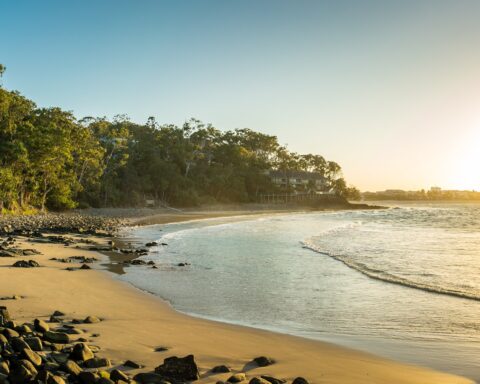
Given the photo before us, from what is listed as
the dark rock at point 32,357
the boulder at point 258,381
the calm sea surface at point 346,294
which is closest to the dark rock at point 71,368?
the dark rock at point 32,357

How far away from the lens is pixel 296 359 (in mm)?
7066

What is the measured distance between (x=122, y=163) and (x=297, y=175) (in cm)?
7286

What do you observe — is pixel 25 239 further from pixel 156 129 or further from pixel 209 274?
pixel 156 129

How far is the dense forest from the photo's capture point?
41344 millimetres

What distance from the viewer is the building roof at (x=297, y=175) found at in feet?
411

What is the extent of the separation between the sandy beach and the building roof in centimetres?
11152

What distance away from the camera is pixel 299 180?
131500 mm

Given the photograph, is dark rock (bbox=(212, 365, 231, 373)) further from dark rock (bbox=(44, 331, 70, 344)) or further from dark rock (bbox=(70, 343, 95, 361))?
dark rock (bbox=(44, 331, 70, 344))

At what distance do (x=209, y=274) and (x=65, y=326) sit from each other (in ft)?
27.1

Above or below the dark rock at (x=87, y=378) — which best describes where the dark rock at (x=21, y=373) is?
above

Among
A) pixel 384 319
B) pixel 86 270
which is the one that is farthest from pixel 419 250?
pixel 86 270

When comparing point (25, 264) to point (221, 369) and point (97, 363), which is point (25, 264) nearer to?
point (97, 363)

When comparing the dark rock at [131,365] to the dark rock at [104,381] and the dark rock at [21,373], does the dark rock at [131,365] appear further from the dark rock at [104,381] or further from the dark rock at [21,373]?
the dark rock at [21,373]

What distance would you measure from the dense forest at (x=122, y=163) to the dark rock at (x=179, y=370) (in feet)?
118
